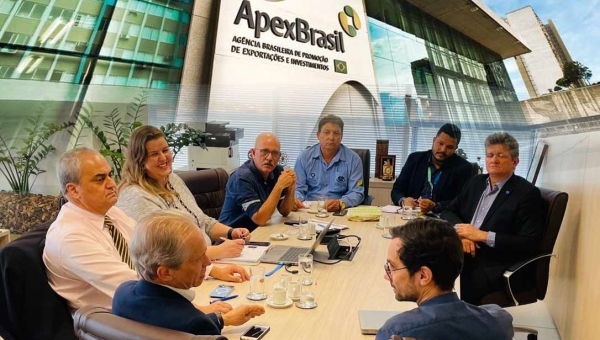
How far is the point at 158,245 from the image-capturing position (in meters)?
1.20

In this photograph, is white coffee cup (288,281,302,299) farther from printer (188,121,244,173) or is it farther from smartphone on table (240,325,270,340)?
printer (188,121,244,173)

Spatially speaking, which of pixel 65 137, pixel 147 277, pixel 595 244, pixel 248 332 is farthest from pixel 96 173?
pixel 65 137

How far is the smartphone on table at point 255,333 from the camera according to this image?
136cm

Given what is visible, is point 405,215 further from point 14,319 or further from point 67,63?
point 67,63

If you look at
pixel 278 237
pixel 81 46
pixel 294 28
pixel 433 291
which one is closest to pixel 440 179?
pixel 278 237

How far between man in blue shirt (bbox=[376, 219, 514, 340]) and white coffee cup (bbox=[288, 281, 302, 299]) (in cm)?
47

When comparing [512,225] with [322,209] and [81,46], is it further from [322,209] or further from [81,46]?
[81,46]

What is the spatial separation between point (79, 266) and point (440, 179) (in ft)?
9.55

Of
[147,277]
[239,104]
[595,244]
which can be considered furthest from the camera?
[239,104]

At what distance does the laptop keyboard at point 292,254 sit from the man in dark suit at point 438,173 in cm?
144

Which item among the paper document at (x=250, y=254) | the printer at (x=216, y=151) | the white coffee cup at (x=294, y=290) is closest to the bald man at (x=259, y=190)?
the paper document at (x=250, y=254)

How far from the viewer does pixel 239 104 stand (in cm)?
624

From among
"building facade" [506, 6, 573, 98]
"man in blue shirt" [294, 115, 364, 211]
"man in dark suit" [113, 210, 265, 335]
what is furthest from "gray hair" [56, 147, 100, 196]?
"building facade" [506, 6, 573, 98]

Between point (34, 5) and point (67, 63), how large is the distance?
692 millimetres
